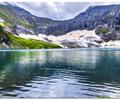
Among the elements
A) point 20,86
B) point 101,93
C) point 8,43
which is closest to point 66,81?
point 20,86

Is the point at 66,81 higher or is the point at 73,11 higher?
the point at 73,11

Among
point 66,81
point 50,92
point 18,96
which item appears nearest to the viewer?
point 18,96

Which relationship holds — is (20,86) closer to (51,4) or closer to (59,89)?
(59,89)

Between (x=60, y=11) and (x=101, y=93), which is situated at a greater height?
(x=60, y=11)

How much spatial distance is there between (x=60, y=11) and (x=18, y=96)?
9.77 m

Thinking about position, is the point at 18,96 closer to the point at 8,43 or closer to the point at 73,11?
the point at 73,11

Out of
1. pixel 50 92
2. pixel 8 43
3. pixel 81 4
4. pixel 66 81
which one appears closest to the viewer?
pixel 50 92

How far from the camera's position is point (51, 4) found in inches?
1149

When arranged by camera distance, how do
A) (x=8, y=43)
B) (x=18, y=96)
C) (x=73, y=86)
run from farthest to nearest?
(x=8, y=43) → (x=73, y=86) → (x=18, y=96)

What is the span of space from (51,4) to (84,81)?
27.1 feet

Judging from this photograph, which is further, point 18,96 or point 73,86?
point 73,86

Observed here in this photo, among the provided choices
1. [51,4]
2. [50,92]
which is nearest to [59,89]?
[50,92]

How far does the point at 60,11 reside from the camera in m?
29.6

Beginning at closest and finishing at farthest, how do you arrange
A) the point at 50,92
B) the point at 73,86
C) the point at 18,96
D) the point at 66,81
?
1. the point at 18,96
2. the point at 50,92
3. the point at 73,86
4. the point at 66,81
